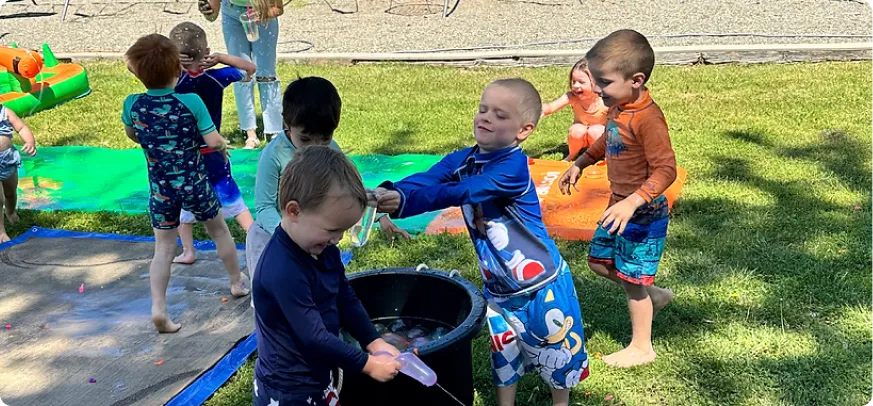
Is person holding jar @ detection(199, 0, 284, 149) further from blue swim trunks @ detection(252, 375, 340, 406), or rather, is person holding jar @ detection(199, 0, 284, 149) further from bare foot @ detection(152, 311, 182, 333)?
blue swim trunks @ detection(252, 375, 340, 406)

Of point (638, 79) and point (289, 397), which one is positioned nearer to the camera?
point (289, 397)

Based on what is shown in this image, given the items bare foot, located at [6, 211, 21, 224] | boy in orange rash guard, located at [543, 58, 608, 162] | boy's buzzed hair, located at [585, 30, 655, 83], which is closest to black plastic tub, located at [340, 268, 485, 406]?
boy's buzzed hair, located at [585, 30, 655, 83]

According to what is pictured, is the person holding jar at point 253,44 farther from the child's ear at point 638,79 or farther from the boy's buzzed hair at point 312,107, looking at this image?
the child's ear at point 638,79

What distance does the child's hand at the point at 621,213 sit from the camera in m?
2.79

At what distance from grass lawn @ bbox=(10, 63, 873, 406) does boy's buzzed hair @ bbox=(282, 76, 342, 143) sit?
1.11 m

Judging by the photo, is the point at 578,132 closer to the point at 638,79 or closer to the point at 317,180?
the point at 638,79

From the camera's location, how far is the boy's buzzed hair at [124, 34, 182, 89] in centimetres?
351

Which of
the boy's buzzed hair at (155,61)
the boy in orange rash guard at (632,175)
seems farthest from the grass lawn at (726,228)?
the boy's buzzed hair at (155,61)

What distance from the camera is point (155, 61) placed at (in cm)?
350

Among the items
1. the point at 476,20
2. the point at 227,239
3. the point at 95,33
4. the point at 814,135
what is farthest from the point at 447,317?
the point at 95,33

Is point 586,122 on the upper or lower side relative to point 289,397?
lower

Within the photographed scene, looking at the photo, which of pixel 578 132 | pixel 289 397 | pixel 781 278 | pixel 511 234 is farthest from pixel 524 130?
pixel 578 132

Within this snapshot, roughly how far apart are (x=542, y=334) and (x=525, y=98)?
0.76 meters

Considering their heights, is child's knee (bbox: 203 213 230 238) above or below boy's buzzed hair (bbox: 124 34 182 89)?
below
